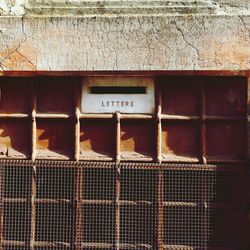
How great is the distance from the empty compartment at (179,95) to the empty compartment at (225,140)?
0.27m

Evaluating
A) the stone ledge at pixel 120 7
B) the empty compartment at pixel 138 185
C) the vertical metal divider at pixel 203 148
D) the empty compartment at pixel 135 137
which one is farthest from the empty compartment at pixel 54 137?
the vertical metal divider at pixel 203 148

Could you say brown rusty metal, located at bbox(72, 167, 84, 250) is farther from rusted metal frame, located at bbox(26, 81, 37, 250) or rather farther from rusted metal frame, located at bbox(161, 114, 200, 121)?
rusted metal frame, located at bbox(161, 114, 200, 121)

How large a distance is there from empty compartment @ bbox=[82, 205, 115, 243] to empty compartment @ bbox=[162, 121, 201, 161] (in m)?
0.76

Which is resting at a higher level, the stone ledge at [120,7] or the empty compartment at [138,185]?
the stone ledge at [120,7]

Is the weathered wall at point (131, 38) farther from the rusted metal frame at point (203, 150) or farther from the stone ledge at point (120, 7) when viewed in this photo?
the rusted metal frame at point (203, 150)

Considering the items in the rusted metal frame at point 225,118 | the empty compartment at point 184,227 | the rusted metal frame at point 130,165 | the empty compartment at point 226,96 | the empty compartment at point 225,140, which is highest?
the empty compartment at point 226,96

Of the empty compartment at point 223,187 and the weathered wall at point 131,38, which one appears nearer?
the weathered wall at point 131,38

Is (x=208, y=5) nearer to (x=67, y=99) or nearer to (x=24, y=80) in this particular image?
(x=67, y=99)

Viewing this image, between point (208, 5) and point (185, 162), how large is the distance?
1.47 metres

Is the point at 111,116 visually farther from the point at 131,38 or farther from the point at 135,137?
the point at 131,38

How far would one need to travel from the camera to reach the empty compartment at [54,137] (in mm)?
4309

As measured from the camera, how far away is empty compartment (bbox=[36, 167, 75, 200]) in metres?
4.24

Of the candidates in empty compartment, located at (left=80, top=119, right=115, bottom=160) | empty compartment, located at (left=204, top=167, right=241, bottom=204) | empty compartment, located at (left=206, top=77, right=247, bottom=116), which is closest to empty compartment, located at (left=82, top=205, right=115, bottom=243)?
empty compartment, located at (left=80, top=119, right=115, bottom=160)

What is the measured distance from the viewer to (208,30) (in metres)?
4.04
